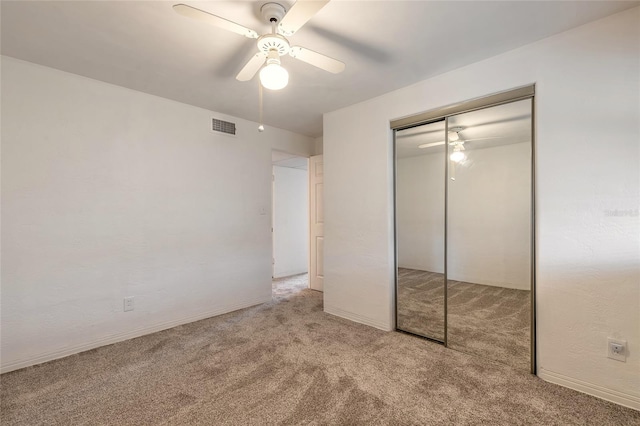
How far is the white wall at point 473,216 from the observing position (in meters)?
2.38

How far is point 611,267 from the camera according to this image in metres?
1.84

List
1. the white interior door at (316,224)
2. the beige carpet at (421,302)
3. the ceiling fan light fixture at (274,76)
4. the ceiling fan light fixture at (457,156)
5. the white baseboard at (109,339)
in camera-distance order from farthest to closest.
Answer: the white interior door at (316,224)
the beige carpet at (421,302)
the ceiling fan light fixture at (457,156)
the white baseboard at (109,339)
the ceiling fan light fixture at (274,76)

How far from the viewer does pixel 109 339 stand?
2717 mm

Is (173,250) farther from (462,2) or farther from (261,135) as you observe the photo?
(462,2)

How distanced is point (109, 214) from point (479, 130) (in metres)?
3.55

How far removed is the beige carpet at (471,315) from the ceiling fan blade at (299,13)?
243 cm

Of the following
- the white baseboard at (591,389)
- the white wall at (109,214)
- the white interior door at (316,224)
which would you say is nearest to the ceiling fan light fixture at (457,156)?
the white baseboard at (591,389)

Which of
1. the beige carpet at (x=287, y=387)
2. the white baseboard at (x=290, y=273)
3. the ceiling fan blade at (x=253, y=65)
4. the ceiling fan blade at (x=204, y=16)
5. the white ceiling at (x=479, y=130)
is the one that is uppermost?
the ceiling fan blade at (x=204, y=16)

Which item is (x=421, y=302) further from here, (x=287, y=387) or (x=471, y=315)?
(x=287, y=387)

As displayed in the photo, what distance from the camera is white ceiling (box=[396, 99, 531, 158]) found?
2.30 meters

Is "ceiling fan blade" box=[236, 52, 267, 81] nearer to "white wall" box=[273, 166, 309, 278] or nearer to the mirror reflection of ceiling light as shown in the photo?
the mirror reflection of ceiling light

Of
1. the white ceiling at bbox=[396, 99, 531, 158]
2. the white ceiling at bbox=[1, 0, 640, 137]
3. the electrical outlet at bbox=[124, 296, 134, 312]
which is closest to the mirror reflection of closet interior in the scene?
the white ceiling at bbox=[396, 99, 531, 158]

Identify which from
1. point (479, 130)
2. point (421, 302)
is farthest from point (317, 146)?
point (421, 302)

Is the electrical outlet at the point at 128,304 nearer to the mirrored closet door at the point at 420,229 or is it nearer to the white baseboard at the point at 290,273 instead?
the mirrored closet door at the point at 420,229
